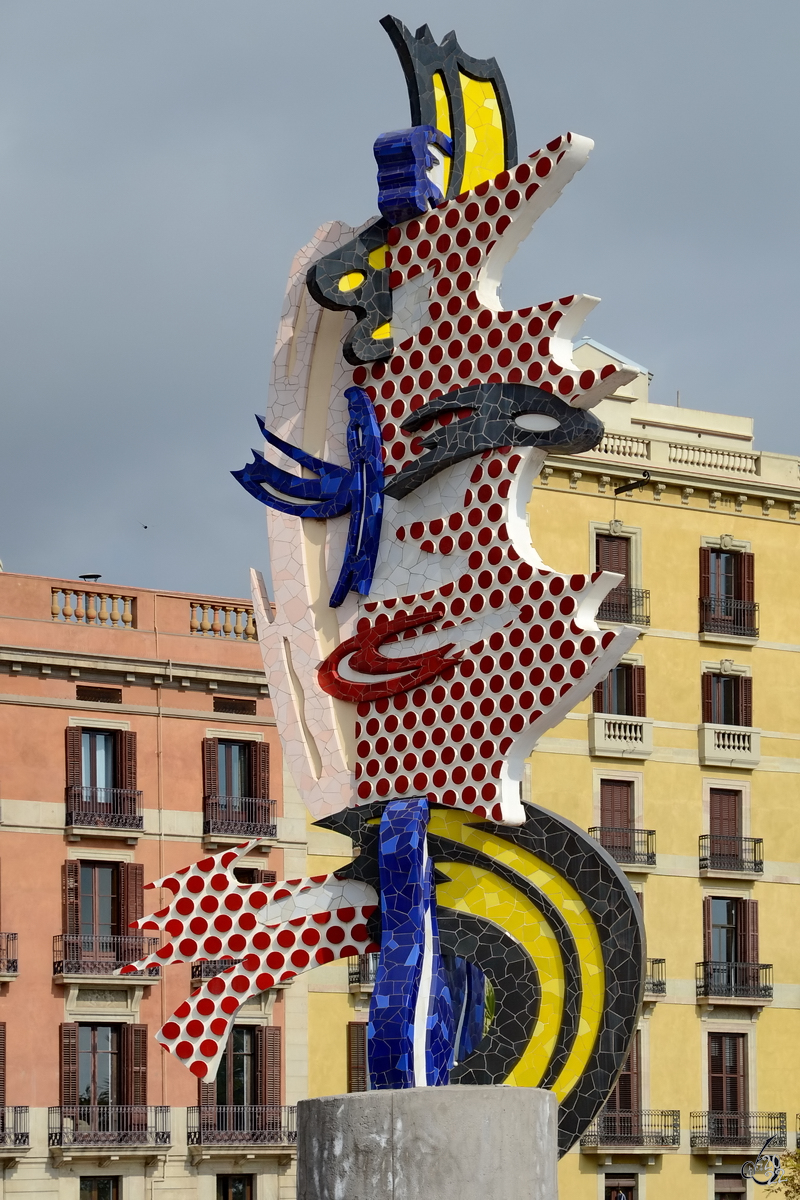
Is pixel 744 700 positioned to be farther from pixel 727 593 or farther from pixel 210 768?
pixel 210 768

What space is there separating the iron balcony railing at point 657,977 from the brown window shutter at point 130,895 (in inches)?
338

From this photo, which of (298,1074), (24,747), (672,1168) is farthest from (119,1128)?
(672,1168)

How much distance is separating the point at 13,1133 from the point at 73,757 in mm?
5657

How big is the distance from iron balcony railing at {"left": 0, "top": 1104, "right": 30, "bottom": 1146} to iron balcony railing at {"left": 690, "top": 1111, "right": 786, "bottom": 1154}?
11302mm

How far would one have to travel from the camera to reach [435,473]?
22234mm

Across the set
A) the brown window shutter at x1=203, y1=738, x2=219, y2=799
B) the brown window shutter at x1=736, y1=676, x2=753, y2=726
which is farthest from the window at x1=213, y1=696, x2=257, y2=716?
the brown window shutter at x1=736, y1=676, x2=753, y2=726

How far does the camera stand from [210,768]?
42156 millimetres

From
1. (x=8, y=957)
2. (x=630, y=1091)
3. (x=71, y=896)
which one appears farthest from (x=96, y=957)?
(x=630, y=1091)

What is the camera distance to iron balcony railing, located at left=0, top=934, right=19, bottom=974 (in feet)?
131

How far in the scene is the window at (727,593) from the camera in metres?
46.5

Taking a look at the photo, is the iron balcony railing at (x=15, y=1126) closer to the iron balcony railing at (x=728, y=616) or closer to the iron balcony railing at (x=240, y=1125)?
the iron balcony railing at (x=240, y=1125)

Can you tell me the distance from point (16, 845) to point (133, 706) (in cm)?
293

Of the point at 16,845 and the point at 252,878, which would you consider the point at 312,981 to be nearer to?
the point at 252,878

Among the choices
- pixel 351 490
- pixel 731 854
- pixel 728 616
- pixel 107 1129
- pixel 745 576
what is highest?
pixel 745 576
